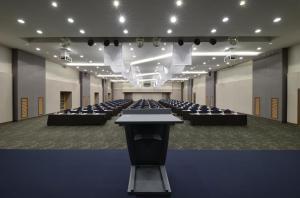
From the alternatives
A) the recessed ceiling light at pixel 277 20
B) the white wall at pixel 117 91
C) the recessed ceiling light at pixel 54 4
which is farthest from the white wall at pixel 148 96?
the recessed ceiling light at pixel 54 4

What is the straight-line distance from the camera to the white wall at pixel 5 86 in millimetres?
12102

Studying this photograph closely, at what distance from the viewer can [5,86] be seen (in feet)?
40.7

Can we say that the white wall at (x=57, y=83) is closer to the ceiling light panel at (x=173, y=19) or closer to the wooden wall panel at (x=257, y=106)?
the ceiling light panel at (x=173, y=19)

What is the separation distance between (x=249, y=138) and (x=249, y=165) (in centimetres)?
337

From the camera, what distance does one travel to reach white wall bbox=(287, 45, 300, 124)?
11828 millimetres

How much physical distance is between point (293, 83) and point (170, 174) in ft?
38.7

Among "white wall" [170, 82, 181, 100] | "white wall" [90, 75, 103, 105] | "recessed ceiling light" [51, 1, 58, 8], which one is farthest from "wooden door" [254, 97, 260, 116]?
"white wall" [170, 82, 181, 100]

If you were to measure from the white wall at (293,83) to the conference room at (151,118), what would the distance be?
62 millimetres

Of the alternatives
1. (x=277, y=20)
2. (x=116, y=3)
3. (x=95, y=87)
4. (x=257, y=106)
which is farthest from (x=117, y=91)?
(x=277, y=20)

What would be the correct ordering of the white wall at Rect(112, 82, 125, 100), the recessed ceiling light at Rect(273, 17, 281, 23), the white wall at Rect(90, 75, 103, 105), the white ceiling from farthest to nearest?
1. the white wall at Rect(112, 82, 125, 100)
2. the white wall at Rect(90, 75, 103, 105)
3. the recessed ceiling light at Rect(273, 17, 281, 23)
4. the white ceiling

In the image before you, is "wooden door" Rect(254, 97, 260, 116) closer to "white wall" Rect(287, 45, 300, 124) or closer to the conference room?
the conference room

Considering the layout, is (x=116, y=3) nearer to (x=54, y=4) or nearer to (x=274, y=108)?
(x=54, y=4)

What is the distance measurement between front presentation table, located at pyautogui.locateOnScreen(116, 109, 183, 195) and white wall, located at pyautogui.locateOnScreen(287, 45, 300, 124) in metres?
11.3

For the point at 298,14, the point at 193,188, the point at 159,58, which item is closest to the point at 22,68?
the point at 159,58
